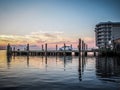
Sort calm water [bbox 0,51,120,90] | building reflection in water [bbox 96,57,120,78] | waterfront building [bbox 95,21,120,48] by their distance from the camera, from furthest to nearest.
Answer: waterfront building [bbox 95,21,120,48] < building reflection in water [bbox 96,57,120,78] < calm water [bbox 0,51,120,90]

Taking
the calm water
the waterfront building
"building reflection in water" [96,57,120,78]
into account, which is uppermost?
the waterfront building

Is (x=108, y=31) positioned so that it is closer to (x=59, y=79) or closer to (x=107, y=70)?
(x=107, y=70)

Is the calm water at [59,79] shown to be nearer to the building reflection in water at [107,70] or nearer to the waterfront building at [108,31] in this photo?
the building reflection in water at [107,70]

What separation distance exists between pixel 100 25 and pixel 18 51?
253ft

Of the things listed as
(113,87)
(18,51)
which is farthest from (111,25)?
(113,87)

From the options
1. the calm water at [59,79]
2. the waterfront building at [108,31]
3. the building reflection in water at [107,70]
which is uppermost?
the waterfront building at [108,31]

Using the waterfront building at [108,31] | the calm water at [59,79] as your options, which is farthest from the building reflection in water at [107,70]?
the waterfront building at [108,31]

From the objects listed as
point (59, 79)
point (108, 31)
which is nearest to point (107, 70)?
point (59, 79)

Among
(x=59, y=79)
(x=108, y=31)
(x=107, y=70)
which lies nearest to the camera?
(x=59, y=79)

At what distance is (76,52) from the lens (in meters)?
112

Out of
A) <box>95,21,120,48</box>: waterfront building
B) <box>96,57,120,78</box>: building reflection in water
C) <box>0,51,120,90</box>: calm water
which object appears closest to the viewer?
<box>0,51,120,90</box>: calm water

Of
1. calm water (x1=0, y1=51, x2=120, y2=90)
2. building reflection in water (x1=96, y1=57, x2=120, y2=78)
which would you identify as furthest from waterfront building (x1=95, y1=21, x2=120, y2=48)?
calm water (x1=0, y1=51, x2=120, y2=90)

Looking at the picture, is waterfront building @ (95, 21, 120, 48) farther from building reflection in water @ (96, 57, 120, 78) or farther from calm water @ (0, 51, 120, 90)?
calm water @ (0, 51, 120, 90)

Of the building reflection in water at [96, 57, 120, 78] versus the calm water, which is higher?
the calm water
